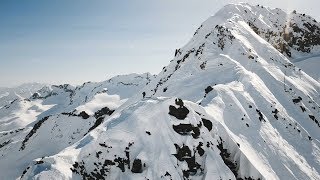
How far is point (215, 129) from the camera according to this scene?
27.6 meters

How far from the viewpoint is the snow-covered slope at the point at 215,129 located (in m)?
24.1

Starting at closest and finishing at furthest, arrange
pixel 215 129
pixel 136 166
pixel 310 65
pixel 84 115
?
1. pixel 136 166
2. pixel 215 129
3. pixel 310 65
4. pixel 84 115

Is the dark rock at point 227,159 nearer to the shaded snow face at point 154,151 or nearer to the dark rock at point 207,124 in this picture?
the shaded snow face at point 154,151

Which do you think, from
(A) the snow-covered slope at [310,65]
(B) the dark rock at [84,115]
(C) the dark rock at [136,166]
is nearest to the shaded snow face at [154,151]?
(C) the dark rock at [136,166]

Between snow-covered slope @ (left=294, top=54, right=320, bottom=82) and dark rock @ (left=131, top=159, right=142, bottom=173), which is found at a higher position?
dark rock @ (left=131, top=159, right=142, bottom=173)

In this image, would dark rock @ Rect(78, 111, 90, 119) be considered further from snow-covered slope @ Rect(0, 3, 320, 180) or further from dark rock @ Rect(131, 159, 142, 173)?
dark rock @ Rect(131, 159, 142, 173)

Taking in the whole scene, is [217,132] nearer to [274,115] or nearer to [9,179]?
[274,115]

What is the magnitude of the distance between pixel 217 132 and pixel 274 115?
13505 mm

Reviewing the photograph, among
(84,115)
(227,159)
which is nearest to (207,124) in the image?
(227,159)

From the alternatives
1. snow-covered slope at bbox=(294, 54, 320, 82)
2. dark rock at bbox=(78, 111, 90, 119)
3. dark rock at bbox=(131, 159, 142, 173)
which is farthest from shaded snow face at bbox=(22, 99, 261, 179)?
dark rock at bbox=(78, 111, 90, 119)

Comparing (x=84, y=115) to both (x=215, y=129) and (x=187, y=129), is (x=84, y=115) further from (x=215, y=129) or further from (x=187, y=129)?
(x=187, y=129)

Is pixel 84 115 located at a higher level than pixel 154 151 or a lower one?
lower

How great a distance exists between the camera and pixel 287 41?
83.1 metres

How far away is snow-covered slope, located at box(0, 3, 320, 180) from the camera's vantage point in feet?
79.2
